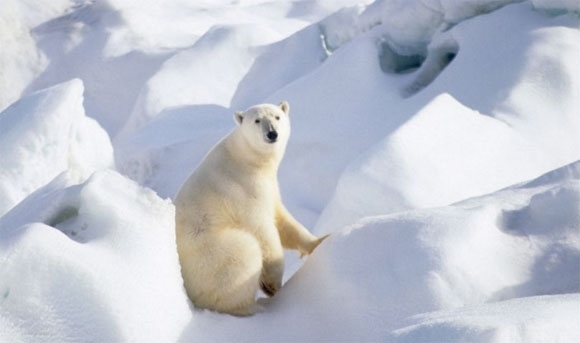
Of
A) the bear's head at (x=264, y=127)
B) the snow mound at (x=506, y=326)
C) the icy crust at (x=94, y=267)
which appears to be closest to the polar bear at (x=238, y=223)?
the bear's head at (x=264, y=127)

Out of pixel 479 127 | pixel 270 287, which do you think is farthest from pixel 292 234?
pixel 479 127

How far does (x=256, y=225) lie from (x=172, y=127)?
6025 millimetres

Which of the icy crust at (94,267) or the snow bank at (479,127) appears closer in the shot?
the icy crust at (94,267)

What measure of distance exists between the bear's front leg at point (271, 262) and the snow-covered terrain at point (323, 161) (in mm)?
186

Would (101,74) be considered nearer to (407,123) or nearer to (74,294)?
(407,123)

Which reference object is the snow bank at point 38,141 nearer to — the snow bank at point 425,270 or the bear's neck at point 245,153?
the bear's neck at point 245,153

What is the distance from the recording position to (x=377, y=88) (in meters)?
8.21

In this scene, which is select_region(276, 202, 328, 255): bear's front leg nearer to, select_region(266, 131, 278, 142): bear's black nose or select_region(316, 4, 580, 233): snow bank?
select_region(266, 131, 278, 142): bear's black nose

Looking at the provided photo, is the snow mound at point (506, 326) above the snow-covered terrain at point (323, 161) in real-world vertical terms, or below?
above

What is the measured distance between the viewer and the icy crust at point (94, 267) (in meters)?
2.90

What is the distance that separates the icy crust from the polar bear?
1.01 ft

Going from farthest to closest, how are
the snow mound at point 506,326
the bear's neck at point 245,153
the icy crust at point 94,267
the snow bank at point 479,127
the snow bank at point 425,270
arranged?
1. the snow bank at point 479,127
2. the bear's neck at point 245,153
3. the snow bank at point 425,270
4. the icy crust at point 94,267
5. the snow mound at point 506,326

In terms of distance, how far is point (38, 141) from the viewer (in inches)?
224

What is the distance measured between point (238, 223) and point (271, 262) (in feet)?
0.68
